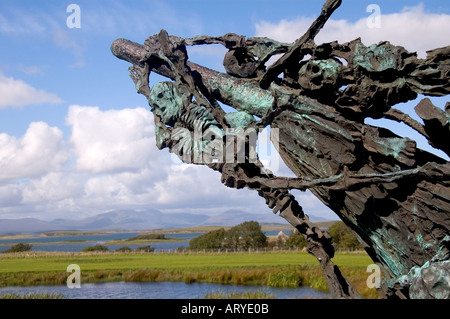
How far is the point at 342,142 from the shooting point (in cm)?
413

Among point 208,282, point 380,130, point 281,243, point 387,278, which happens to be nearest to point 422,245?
point 387,278

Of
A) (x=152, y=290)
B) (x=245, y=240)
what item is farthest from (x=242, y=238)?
(x=152, y=290)

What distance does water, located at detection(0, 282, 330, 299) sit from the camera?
1659 centimetres

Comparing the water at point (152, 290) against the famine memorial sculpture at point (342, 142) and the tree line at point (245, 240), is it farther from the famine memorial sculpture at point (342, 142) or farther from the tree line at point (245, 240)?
the tree line at point (245, 240)

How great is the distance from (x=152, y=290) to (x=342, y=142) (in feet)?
53.3

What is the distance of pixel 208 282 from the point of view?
2078 cm

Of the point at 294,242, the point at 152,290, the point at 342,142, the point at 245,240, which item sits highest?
the point at 342,142

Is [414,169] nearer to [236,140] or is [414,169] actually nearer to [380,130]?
[380,130]

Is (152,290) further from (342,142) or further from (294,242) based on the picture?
(294,242)

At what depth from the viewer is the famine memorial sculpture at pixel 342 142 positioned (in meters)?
3.86

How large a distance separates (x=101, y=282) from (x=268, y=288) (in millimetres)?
7911

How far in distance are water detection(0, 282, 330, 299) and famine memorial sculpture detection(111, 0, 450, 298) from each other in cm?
1201

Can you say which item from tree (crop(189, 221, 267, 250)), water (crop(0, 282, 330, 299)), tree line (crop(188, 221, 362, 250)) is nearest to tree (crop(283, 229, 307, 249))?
tree line (crop(188, 221, 362, 250))

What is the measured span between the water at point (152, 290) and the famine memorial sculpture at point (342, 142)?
12014mm
